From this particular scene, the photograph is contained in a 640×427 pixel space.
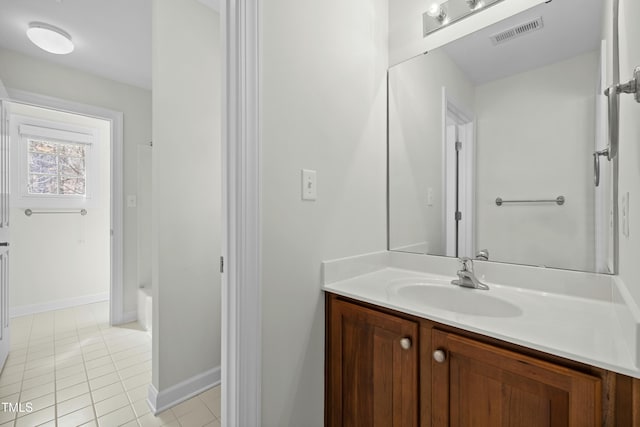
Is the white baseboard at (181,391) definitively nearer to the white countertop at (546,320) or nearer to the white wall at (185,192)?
the white wall at (185,192)

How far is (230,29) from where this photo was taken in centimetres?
94

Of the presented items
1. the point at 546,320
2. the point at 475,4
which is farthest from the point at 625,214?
the point at 475,4

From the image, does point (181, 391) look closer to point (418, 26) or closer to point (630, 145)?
point (630, 145)

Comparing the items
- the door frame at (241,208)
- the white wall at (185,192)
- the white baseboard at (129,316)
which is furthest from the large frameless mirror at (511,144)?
the white baseboard at (129,316)

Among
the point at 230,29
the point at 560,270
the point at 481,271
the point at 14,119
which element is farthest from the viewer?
the point at 14,119

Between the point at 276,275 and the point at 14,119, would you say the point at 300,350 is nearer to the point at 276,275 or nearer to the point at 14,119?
the point at 276,275

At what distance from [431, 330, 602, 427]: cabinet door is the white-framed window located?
4170mm

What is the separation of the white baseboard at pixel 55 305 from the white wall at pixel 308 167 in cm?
346

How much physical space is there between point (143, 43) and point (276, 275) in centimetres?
242

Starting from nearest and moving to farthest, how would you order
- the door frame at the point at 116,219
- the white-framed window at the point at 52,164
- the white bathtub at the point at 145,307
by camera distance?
1. the white bathtub at the point at 145,307
2. the door frame at the point at 116,219
3. the white-framed window at the point at 52,164

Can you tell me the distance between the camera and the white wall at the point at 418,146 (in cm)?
137

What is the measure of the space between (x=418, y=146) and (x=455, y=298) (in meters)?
0.77

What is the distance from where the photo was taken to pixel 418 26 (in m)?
1.42

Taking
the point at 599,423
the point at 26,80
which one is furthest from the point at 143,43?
the point at 599,423
